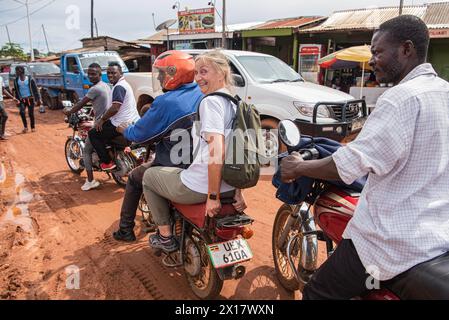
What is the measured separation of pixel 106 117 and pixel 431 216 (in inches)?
170

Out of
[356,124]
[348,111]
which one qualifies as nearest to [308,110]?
[348,111]

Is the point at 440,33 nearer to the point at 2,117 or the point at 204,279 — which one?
the point at 204,279

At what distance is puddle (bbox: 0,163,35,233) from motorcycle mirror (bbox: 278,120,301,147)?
3.47 meters

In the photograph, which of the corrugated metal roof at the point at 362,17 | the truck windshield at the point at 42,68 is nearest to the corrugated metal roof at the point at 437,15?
the corrugated metal roof at the point at 362,17

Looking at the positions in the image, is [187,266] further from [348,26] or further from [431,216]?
[348,26]

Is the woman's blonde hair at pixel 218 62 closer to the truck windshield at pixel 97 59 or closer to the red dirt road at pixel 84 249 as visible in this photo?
the red dirt road at pixel 84 249

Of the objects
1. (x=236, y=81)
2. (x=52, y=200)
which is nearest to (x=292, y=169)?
(x=52, y=200)

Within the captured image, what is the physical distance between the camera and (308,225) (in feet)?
8.45

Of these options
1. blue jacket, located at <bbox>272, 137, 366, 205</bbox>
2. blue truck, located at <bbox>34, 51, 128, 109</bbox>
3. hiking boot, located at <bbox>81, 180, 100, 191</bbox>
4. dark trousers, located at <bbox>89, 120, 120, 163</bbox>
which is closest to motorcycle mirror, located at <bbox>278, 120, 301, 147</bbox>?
blue jacket, located at <bbox>272, 137, 366, 205</bbox>

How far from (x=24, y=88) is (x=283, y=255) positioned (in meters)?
9.77

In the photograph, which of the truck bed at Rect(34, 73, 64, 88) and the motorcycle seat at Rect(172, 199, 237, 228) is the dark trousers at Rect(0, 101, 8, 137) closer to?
the truck bed at Rect(34, 73, 64, 88)

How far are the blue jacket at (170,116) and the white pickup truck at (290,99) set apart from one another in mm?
3026

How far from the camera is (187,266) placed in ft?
9.66

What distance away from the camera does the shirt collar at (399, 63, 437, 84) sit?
55.4 inches
